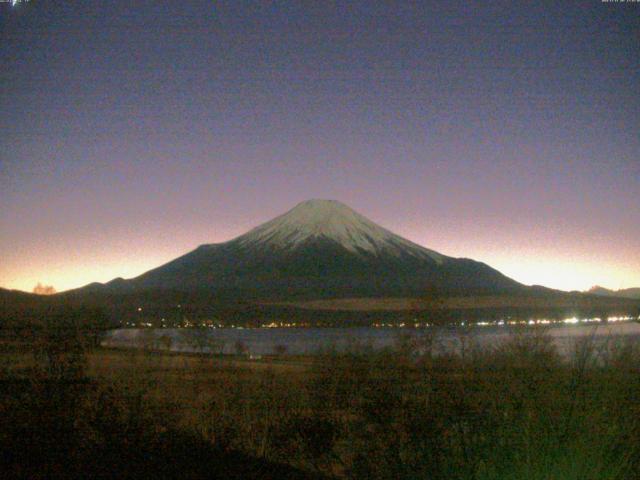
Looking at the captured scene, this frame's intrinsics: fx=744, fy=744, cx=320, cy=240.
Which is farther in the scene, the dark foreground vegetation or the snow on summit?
the snow on summit

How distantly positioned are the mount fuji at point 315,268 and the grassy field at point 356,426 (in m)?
103

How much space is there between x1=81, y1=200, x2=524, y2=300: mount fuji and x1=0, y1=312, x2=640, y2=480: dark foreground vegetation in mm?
102351

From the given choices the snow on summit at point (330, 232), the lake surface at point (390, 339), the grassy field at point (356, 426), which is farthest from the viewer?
the snow on summit at point (330, 232)

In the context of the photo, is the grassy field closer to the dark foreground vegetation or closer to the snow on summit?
the dark foreground vegetation

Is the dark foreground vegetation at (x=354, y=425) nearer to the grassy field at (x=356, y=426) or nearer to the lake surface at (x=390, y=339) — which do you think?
the grassy field at (x=356, y=426)

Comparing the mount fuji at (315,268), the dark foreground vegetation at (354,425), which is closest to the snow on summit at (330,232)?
the mount fuji at (315,268)

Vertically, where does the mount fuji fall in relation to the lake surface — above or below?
above

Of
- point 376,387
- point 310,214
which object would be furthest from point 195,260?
point 376,387

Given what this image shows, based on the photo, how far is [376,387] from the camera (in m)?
13.4

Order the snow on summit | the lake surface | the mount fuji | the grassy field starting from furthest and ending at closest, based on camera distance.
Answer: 1. the snow on summit
2. the mount fuji
3. the lake surface
4. the grassy field

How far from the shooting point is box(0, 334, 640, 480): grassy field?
517 cm

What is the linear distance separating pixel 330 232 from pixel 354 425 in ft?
512

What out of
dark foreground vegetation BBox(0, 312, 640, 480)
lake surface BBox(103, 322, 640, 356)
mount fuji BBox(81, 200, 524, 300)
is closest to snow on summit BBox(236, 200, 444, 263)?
mount fuji BBox(81, 200, 524, 300)

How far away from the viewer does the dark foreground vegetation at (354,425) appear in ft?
17.0
